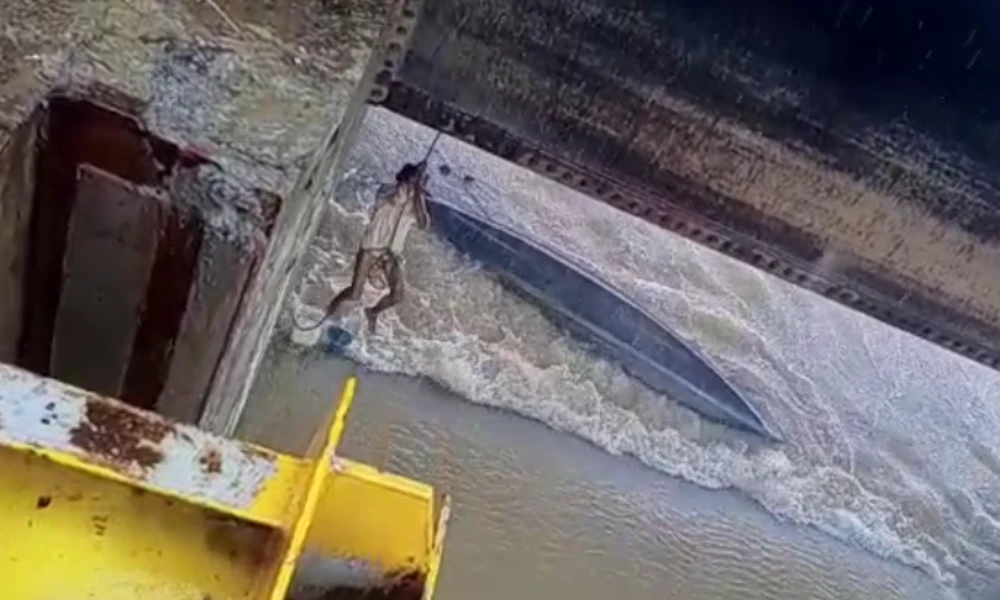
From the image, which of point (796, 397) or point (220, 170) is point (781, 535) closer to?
point (796, 397)

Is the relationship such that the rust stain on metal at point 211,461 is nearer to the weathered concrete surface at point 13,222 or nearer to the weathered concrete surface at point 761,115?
the weathered concrete surface at point 13,222

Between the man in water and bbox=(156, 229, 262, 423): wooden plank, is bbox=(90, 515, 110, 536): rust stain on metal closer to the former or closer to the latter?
bbox=(156, 229, 262, 423): wooden plank

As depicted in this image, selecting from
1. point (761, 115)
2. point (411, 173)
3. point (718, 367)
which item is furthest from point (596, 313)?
point (761, 115)

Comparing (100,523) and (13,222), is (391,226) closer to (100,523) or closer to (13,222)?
(13,222)

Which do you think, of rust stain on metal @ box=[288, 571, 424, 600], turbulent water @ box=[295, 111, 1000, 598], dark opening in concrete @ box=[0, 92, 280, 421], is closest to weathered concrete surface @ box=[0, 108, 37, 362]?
dark opening in concrete @ box=[0, 92, 280, 421]

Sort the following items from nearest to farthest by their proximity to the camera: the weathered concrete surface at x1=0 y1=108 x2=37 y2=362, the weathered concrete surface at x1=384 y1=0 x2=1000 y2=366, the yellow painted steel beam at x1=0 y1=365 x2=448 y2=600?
Answer: the yellow painted steel beam at x1=0 y1=365 x2=448 y2=600 < the weathered concrete surface at x1=0 y1=108 x2=37 y2=362 < the weathered concrete surface at x1=384 y1=0 x2=1000 y2=366

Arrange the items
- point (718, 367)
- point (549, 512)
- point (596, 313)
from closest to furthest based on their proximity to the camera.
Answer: point (549, 512) → point (596, 313) → point (718, 367)

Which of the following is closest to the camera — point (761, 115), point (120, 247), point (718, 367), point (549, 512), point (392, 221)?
point (120, 247)
